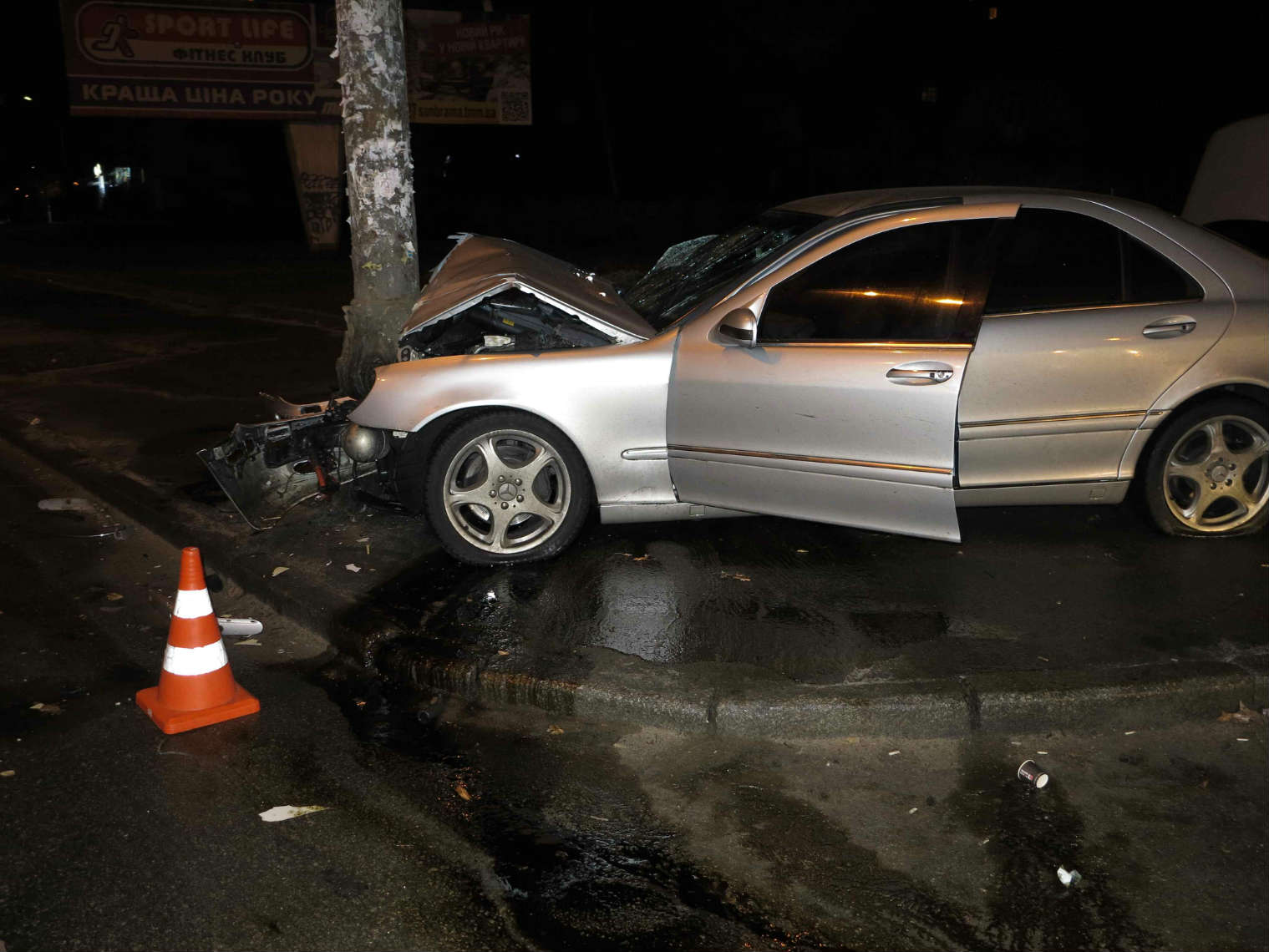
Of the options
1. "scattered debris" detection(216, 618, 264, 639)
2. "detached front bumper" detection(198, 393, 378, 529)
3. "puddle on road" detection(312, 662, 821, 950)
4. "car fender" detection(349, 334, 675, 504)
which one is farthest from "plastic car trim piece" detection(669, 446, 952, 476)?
"scattered debris" detection(216, 618, 264, 639)

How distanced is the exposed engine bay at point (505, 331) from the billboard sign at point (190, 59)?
65.8ft

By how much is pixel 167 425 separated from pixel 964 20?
71.2ft

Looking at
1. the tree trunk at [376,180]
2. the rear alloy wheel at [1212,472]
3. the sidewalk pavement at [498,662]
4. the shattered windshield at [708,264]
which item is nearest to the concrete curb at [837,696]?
the sidewalk pavement at [498,662]

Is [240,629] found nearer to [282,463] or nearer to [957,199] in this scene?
[282,463]

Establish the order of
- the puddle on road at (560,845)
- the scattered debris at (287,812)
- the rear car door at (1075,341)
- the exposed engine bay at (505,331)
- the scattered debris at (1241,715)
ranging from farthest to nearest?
the exposed engine bay at (505,331) → the rear car door at (1075,341) → the scattered debris at (1241,715) → the scattered debris at (287,812) → the puddle on road at (560,845)

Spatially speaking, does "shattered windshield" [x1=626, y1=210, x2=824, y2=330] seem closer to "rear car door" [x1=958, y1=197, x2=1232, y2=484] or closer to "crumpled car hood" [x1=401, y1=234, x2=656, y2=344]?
"crumpled car hood" [x1=401, y1=234, x2=656, y2=344]

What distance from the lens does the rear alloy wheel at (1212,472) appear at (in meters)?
5.69

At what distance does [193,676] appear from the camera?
4398 millimetres

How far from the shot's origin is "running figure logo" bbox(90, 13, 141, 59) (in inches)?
907

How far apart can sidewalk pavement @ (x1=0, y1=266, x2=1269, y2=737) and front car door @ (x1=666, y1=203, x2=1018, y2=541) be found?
104cm

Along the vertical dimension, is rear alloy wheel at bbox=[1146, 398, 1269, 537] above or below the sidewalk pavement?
above

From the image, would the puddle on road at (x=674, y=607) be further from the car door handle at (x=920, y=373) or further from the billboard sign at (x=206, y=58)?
the billboard sign at (x=206, y=58)

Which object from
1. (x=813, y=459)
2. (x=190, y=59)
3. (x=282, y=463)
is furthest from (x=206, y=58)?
(x=813, y=459)

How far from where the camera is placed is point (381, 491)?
604 centimetres
